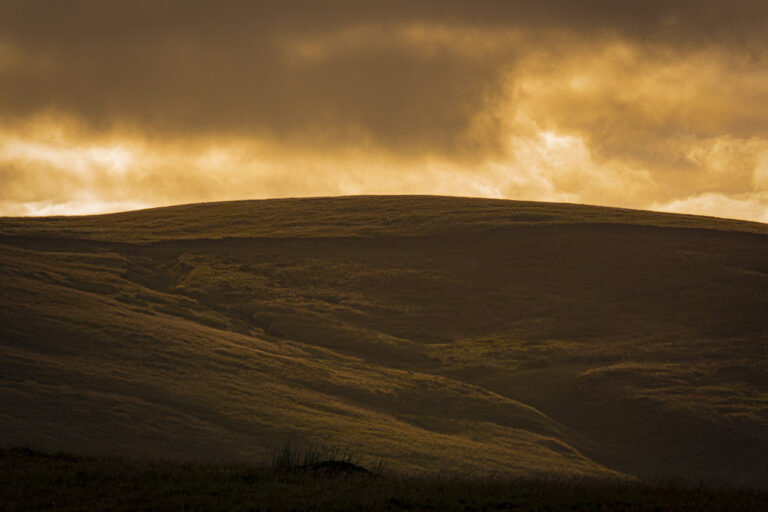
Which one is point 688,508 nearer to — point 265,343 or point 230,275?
point 265,343

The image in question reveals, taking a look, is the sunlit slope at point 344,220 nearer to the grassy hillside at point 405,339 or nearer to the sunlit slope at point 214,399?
the grassy hillside at point 405,339

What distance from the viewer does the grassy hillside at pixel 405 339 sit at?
124ft

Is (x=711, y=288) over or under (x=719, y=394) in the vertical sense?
over

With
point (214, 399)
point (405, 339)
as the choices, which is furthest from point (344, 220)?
point (214, 399)

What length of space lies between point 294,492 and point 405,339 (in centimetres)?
4349

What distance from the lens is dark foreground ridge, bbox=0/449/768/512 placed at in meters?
14.7

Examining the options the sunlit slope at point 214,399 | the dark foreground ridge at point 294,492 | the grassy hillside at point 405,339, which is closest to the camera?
the dark foreground ridge at point 294,492

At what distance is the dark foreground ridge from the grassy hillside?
48.3 ft

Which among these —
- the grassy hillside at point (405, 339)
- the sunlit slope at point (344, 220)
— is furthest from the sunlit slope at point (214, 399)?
the sunlit slope at point (344, 220)

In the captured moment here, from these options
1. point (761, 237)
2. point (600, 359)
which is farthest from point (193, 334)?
point (761, 237)

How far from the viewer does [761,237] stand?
263ft

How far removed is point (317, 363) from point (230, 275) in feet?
71.9

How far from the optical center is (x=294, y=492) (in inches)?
611

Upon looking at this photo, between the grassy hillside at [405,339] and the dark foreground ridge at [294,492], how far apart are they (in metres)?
14.7
